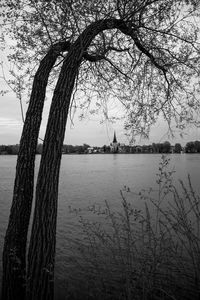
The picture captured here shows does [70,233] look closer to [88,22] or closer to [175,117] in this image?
[175,117]

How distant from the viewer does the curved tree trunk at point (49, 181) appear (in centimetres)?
492

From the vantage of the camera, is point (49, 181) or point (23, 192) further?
point (23, 192)

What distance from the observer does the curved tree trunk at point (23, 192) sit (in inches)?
215

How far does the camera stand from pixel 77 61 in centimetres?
498

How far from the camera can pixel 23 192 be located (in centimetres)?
555

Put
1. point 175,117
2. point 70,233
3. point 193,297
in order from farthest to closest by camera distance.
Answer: point 70,233 → point 193,297 → point 175,117

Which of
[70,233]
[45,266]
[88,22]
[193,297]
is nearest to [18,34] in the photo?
[88,22]

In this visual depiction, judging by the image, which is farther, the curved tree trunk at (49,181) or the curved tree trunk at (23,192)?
the curved tree trunk at (23,192)

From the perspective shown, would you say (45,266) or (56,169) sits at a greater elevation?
(56,169)

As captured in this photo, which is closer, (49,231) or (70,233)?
(49,231)

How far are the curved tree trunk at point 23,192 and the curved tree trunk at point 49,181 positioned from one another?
1.94ft

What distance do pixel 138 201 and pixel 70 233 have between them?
856 centimetres

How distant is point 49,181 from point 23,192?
90 centimetres

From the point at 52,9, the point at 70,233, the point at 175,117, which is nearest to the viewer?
the point at 52,9
